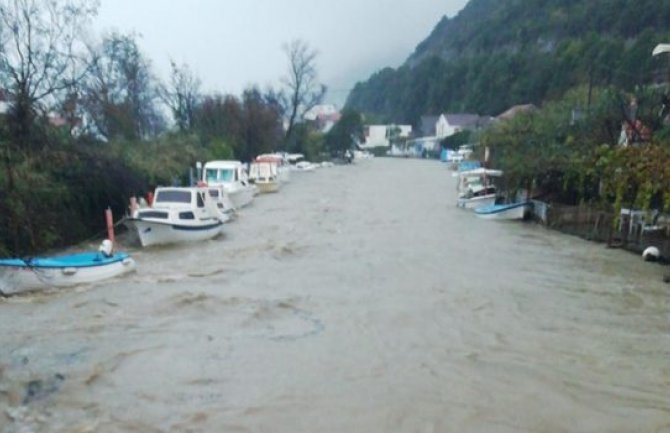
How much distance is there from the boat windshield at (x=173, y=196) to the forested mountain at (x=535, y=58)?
4293 centimetres

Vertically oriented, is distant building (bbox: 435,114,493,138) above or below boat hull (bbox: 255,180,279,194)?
above

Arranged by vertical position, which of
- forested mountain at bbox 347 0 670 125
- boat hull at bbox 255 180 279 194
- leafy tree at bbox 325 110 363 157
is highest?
forested mountain at bbox 347 0 670 125

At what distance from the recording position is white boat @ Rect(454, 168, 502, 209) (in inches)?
1133

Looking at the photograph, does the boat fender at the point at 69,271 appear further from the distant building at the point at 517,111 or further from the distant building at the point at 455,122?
the distant building at the point at 455,122

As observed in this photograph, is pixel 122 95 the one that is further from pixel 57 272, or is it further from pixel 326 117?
pixel 326 117

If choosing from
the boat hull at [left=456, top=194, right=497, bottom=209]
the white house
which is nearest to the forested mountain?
the white house

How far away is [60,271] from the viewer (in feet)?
42.7

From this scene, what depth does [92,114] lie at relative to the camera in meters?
28.8

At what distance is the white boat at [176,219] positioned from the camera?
1886cm

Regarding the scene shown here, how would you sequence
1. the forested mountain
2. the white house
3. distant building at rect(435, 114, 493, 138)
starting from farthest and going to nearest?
the white house → distant building at rect(435, 114, 493, 138) → the forested mountain

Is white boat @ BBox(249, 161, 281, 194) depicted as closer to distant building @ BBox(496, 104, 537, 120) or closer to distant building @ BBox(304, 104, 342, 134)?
distant building @ BBox(496, 104, 537, 120)

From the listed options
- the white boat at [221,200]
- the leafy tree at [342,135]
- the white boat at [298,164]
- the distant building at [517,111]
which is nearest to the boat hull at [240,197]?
the white boat at [221,200]

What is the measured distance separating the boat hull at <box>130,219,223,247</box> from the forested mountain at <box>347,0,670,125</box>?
43.3m

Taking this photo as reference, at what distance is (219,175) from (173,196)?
10.7m
